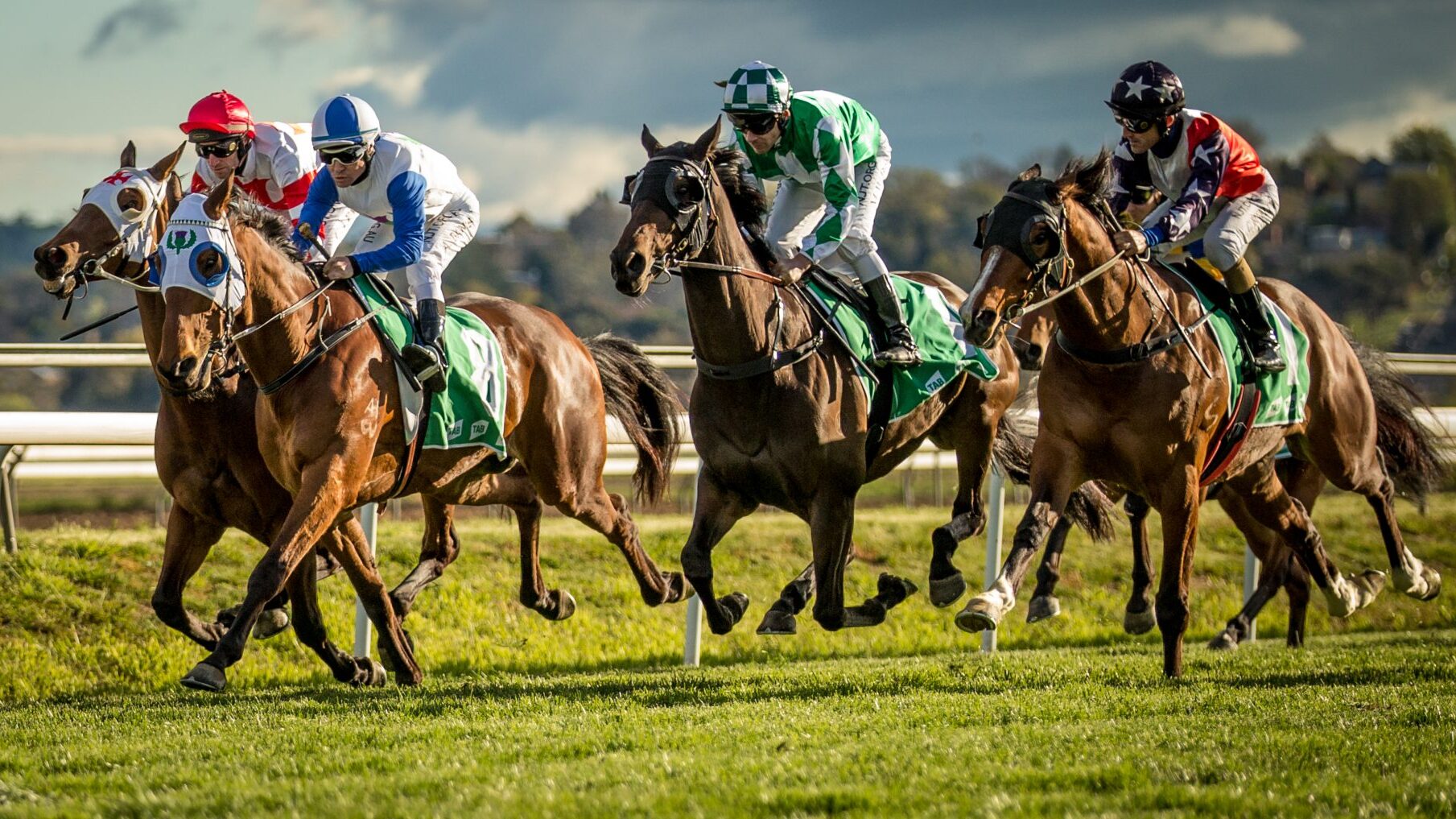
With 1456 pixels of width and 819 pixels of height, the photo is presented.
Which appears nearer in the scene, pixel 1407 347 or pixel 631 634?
pixel 631 634

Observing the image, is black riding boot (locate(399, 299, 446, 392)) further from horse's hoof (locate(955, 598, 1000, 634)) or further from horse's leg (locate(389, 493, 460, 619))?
horse's hoof (locate(955, 598, 1000, 634))

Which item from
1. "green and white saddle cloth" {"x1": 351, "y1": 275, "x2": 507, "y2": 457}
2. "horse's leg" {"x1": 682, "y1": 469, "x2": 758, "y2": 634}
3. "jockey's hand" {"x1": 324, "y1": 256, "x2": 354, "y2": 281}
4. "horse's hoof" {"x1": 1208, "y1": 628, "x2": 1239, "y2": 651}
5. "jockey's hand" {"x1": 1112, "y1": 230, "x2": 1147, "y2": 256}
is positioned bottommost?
"horse's hoof" {"x1": 1208, "y1": 628, "x2": 1239, "y2": 651}

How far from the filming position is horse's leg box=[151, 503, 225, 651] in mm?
6840

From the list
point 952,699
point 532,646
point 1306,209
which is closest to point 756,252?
point 952,699

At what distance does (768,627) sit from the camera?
6605 mm

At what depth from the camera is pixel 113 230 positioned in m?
6.61

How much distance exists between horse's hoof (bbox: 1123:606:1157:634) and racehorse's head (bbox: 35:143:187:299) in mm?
4532

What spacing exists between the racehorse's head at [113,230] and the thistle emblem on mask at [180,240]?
2.48ft

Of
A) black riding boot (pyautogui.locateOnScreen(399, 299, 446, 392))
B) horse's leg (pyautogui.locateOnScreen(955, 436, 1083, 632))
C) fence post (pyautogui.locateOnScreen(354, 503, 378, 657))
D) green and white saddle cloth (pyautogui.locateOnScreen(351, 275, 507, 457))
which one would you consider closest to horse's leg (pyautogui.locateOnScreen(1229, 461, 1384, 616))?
horse's leg (pyautogui.locateOnScreen(955, 436, 1083, 632))

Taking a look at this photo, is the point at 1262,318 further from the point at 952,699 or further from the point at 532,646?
the point at 532,646

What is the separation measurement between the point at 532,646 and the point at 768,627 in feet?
8.21

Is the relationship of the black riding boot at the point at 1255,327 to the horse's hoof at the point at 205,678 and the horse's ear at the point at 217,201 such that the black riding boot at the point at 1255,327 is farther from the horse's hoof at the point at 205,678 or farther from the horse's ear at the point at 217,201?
the horse's hoof at the point at 205,678

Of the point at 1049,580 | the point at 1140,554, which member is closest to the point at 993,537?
the point at 1140,554

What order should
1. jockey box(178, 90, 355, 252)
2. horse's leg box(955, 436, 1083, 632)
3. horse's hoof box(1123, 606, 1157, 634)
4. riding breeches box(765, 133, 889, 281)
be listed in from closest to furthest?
horse's leg box(955, 436, 1083, 632)
riding breeches box(765, 133, 889, 281)
jockey box(178, 90, 355, 252)
horse's hoof box(1123, 606, 1157, 634)
